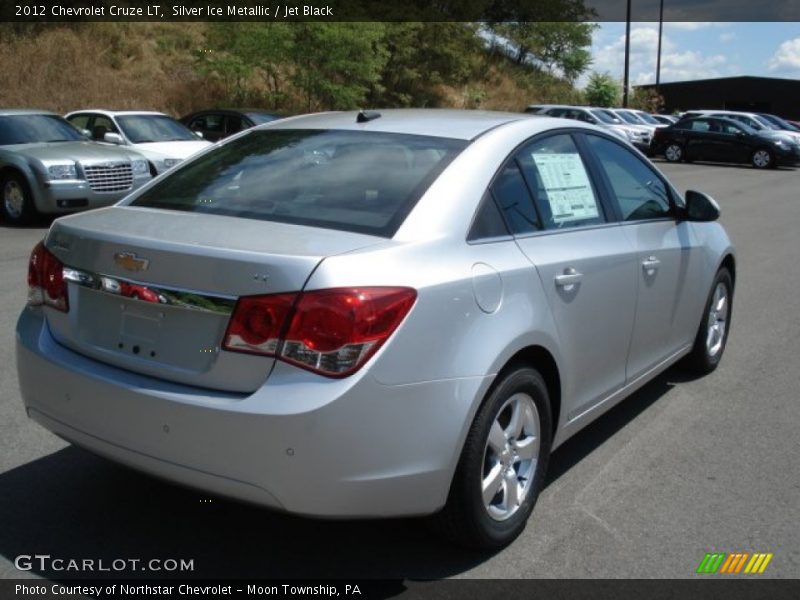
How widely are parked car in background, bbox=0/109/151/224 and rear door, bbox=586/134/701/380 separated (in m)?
9.18

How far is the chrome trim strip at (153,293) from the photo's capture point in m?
2.94

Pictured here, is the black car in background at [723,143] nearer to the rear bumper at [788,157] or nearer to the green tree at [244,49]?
the rear bumper at [788,157]

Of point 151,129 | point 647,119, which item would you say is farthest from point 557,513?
point 647,119

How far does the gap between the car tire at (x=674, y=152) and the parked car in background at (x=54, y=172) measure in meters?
23.3

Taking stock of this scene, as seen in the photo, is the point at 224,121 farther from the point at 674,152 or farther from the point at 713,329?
the point at 674,152

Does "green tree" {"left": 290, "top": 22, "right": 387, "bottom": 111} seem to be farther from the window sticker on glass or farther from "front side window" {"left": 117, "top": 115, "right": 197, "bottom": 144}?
the window sticker on glass

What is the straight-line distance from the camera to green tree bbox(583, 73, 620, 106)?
180ft

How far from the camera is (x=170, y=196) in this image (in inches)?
151

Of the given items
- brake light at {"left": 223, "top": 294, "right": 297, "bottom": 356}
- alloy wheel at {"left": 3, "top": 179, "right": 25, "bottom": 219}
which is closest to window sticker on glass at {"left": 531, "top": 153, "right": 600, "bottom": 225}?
brake light at {"left": 223, "top": 294, "right": 297, "bottom": 356}

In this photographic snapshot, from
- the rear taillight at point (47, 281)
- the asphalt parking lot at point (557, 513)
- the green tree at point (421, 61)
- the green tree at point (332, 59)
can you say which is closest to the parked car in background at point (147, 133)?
the asphalt parking lot at point (557, 513)

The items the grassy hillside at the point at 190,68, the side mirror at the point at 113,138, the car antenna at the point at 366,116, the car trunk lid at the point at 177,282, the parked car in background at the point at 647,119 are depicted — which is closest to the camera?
the car trunk lid at the point at 177,282

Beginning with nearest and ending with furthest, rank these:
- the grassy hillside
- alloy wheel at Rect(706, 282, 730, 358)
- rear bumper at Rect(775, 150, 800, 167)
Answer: alloy wheel at Rect(706, 282, 730, 358) → the grassy hillside → rear bumper at Rect(775, 150, 800, 167)

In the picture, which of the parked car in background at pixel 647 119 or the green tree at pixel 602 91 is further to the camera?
the green tree at pixel 602 91

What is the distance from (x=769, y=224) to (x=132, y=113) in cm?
1100
